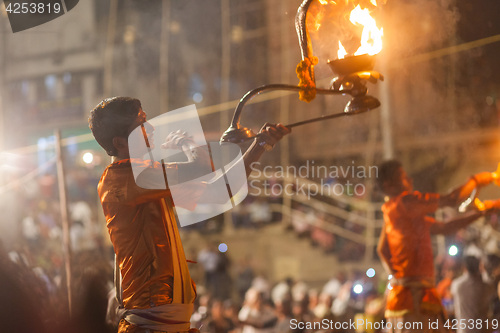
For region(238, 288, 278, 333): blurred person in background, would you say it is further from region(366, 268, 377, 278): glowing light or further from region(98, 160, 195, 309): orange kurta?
region(98, 160, 195, 309): orange kurta

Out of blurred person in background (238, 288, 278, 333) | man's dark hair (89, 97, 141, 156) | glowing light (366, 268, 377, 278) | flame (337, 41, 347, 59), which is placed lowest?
glowing light (366, 268, 377, 278)

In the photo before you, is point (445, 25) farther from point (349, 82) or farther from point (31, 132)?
point (31, 132)

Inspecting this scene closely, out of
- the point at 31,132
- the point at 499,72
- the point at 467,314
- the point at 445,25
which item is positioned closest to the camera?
the point at 467,314

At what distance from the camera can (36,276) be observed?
3.66 meters

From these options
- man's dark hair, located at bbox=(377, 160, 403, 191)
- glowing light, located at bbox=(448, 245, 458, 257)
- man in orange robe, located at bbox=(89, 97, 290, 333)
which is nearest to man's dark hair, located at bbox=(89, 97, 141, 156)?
man in orange robe, located at bbox=(89, 97, 290, 333)

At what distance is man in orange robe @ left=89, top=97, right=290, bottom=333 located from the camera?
8.24 feet

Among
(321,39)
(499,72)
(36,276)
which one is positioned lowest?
(36,276)

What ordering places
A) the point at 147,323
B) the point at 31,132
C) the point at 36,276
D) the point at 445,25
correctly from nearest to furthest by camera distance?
1. the point at 147,323
2. the point at 36,276
3. the point at 445,25
4. the point at 31,132

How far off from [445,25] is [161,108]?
6.78 metres

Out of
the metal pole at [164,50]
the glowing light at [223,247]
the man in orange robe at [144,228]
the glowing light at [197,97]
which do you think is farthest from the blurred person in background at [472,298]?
the glowing light at [197,97]

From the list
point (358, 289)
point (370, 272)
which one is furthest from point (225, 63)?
point (358, 289)

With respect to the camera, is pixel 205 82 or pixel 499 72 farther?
pixel 205 82

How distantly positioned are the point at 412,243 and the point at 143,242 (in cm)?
206

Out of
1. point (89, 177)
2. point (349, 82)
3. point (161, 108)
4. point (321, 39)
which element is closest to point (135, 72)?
point (161, 108)
